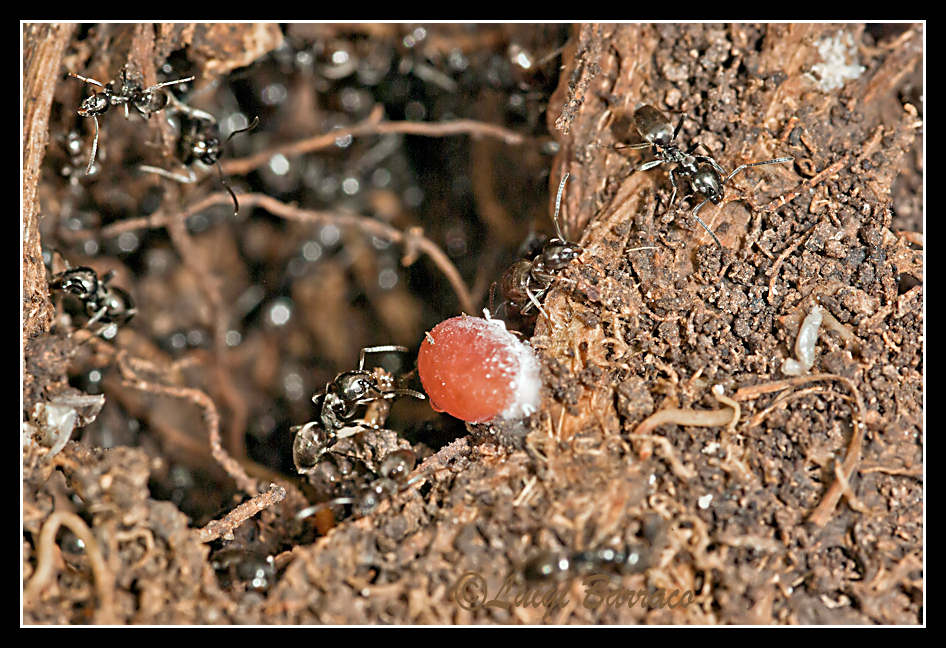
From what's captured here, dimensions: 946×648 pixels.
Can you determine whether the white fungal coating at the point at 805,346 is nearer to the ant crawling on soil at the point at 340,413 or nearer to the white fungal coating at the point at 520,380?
the white fungal coating at the point at 520,380

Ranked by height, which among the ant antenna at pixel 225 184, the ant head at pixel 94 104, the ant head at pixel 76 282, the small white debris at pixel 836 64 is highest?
the small white debris at pixel 836 64

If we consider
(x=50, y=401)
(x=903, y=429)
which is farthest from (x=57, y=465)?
(x=903, y=429)

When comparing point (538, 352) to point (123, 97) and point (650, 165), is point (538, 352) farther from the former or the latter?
point (123, 97)

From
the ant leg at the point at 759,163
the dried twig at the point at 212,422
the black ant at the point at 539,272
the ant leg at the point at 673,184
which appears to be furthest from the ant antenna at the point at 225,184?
the ant leg at the point at 759,163

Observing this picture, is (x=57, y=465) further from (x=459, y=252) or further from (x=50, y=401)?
(x=459, y=252)

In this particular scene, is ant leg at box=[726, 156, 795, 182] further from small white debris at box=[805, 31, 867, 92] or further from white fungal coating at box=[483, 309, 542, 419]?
white fungal coating at box=[483, 309, 542, 419]

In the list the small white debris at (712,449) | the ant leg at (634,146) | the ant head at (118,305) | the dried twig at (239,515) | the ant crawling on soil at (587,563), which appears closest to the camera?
the ant crawling on soil at (587,563)
